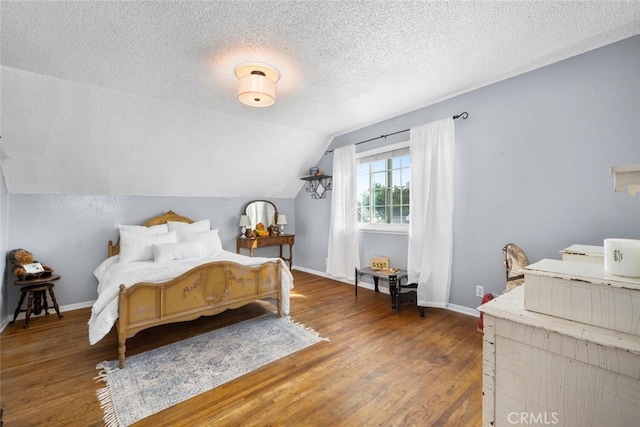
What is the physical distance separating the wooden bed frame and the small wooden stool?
5.14 feet

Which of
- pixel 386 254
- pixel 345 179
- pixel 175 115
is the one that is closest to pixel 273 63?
pixel 175 115

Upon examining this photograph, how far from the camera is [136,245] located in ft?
10.9

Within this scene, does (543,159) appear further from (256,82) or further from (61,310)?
(61,310)

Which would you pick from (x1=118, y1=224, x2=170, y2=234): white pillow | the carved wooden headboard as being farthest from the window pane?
(x1=118, y1=224, x2=170, y2=234): white pillow

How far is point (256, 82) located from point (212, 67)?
46cm

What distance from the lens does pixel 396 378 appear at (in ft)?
6.32

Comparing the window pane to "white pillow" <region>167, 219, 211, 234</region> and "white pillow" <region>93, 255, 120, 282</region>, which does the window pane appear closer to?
"white pillow" <region>167, 219, 211, 234</region>

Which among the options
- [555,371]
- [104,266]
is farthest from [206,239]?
[555,371]

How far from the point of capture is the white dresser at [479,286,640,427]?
66cm

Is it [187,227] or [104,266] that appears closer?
[104,266]

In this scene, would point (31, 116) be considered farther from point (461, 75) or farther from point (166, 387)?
point (461, 75)

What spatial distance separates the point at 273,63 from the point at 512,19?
1.79m

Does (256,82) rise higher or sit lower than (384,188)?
higher

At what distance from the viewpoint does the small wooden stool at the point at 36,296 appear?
282 cm
